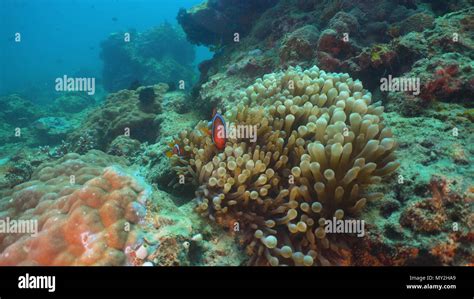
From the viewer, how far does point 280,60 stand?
23.7 feet

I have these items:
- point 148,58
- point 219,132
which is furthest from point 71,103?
point 219,132

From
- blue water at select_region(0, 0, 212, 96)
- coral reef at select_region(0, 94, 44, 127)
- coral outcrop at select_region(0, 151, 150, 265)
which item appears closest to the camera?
coral outcrop at select_region(0, 151, 150, 265)

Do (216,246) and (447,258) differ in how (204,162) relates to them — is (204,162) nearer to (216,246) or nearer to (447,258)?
(216,246)

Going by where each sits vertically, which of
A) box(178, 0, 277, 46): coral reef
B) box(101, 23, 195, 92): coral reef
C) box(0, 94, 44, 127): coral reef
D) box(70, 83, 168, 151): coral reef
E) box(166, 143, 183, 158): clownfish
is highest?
box(101, 23, 195, 92): coral reef

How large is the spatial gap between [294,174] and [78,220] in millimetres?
2226

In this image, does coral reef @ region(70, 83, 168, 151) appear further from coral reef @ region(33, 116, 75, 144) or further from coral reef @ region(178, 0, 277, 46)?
coral reef @ region(33, 116, 75, 144)

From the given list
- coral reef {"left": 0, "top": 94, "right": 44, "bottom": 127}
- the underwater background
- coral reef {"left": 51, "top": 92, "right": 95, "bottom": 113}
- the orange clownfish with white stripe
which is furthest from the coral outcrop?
coral reef {"left": 51, "top": 92, "right": 95, "bottom": 113}

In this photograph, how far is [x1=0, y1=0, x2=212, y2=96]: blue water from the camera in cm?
8050

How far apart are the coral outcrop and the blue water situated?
249ft

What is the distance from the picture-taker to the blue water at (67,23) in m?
80.5

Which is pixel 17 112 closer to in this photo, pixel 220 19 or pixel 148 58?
pixel 148 58

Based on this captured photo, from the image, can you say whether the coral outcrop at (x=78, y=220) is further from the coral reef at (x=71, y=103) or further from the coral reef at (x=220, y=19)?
the coral reef at (x=71, y=103)

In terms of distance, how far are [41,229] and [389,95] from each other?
505cm
